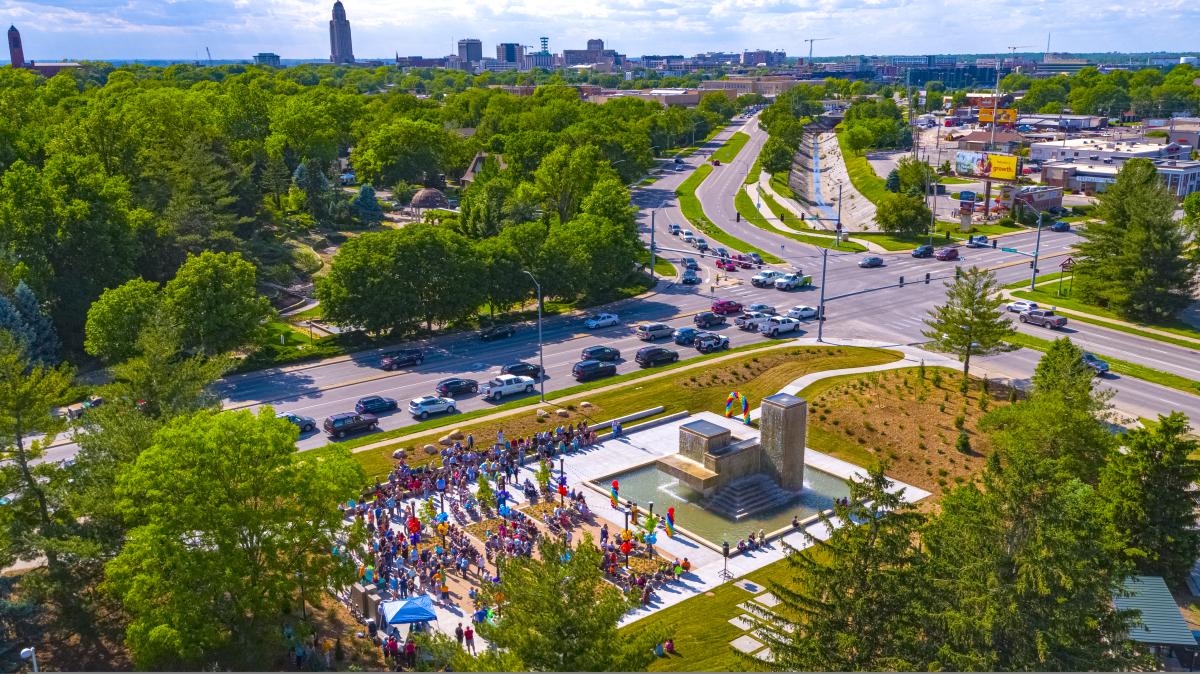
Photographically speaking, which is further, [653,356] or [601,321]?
[601,321]

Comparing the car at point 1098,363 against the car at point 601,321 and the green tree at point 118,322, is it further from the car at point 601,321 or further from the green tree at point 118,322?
the green tree at point 118,322

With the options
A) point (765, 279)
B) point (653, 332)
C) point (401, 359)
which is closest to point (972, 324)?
point (653, 332)

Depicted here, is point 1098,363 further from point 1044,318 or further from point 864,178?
point 864,178

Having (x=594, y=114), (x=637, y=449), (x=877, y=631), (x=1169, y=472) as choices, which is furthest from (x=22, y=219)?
(x=594, y=114)

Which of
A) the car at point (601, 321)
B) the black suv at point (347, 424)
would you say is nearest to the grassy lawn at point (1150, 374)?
the car at point (601, 321)

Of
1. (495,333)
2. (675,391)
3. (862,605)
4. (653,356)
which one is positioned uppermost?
(862,605)
